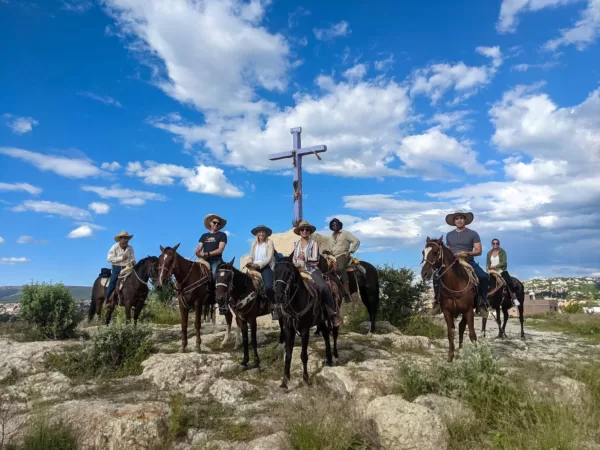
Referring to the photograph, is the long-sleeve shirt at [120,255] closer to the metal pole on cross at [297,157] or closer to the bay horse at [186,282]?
the bay horse at [186,282]

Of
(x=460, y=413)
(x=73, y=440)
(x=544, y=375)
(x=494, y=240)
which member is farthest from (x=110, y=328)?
(x=494, y=240)

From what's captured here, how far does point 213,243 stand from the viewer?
10.7 m

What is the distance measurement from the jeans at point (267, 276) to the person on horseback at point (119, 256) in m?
4.67

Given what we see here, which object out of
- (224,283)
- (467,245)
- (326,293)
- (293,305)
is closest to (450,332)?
(467,245)

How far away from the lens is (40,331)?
12.0 m

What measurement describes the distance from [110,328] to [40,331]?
4207mm

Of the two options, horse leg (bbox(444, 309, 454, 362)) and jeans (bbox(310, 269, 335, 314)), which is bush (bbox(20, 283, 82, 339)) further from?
horse leg (bbox(444, 309, 454, 362))

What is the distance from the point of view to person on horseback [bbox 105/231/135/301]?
12.1 meters

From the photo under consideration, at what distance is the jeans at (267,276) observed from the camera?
9.43 meters

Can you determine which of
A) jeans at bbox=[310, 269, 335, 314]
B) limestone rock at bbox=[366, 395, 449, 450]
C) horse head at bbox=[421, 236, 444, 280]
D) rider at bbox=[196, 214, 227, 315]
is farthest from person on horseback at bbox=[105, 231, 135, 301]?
limestone rock at bbox=[366, 395, 449, 450]

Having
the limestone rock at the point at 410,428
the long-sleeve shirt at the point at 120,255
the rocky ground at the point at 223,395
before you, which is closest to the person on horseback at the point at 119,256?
the long-sleeve shirt at the point at 120,255

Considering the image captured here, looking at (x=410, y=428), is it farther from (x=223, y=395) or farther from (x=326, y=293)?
(x=326, y=293)

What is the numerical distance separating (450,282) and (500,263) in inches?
239

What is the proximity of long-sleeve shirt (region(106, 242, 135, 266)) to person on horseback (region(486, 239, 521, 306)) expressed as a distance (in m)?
11.4
